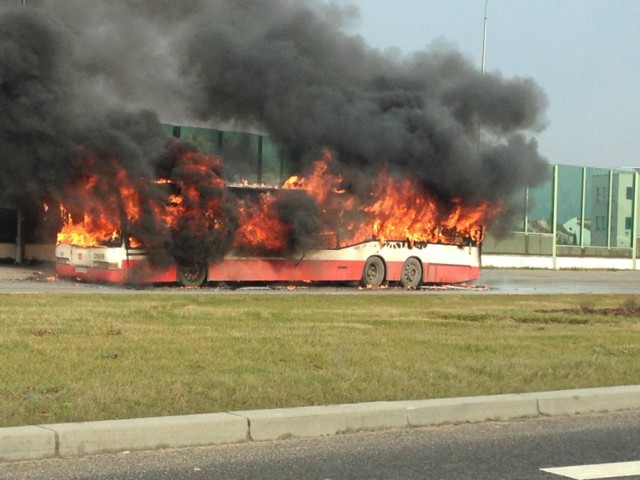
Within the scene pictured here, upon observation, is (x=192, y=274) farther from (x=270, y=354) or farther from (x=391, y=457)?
(x=391, y=457)

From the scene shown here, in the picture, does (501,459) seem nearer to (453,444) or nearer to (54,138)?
(453,444)

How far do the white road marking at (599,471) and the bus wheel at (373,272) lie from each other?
19.9 m

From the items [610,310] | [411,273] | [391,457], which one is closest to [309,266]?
[411,273]

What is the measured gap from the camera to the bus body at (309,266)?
23.5 meters

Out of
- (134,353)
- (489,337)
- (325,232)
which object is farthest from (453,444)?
(325,232)

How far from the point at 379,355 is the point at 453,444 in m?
3.42

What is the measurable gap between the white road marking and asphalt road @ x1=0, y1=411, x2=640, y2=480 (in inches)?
2.8

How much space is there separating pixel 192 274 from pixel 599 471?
18165mm

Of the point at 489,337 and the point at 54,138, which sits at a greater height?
A: the point at 54,138

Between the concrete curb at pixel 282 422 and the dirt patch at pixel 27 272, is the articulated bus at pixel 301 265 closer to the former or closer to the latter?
the dirt patch at pixel 27 272

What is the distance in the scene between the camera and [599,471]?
23.0ft

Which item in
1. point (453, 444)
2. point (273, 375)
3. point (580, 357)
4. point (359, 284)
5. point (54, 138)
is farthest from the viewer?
point (359, 284)

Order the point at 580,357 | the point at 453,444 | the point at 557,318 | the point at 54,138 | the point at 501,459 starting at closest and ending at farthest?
the point at 501,459, the point at 453,444, the point at 580,357, the point at 557,318, the point at 54,138

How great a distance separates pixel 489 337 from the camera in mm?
13562
